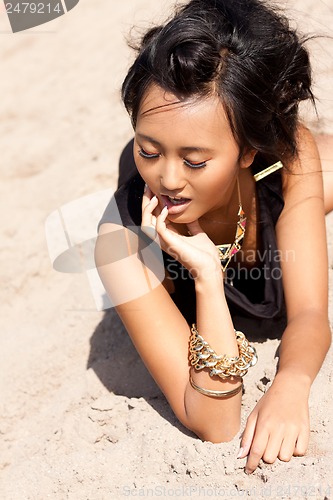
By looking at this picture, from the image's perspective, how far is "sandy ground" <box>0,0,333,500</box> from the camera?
196cm

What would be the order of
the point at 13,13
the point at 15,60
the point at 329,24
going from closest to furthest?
1. the point at 329,24
2. the point at 15,60
3. the point at 13,13

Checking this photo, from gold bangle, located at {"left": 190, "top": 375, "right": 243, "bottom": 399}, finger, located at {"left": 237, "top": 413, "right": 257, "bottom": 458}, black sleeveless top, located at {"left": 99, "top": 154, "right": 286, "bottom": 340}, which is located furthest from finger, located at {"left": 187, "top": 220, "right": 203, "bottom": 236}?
finger, located at {"left": 237, "top": 413, "right": 257, "bottom": 458}

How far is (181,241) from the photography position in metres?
2.08

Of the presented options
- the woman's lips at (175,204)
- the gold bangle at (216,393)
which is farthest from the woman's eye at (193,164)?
the gold bangle at (216,393)

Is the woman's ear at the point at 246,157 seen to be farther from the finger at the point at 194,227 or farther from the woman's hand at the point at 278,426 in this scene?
the woman's hand at the point at 278,426

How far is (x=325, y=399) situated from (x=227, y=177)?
71cm

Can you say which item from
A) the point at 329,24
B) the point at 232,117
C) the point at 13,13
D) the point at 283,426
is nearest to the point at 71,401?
the point at 283,426

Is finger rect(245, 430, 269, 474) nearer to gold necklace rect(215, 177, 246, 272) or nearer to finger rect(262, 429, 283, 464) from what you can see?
finger rect(262, 429, 283, 464)

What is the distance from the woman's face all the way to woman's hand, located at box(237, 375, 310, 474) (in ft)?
1.96

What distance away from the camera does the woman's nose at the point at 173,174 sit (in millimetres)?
1944

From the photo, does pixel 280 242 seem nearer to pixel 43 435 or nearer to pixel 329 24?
pixel 43 435

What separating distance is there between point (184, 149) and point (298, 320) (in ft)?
2.25

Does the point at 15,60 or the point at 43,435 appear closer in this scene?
the point at 43,435

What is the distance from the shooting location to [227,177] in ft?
6.67
